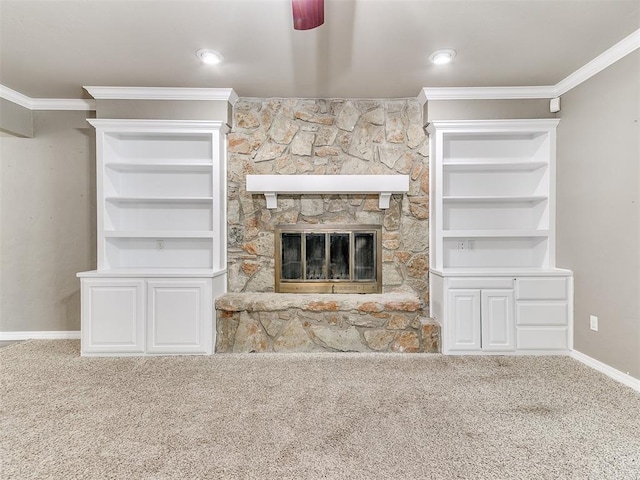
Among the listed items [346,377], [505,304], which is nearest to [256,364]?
[346,377]

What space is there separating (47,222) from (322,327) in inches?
124

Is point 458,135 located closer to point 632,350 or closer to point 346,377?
point 632,350

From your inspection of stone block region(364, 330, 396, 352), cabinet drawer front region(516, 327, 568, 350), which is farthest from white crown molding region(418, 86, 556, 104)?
stone block region(364, 330, 396, 352)

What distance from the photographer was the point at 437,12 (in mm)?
2164

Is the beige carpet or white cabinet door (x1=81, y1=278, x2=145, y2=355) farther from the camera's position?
white cabinet door (x1=81, y1=278, x2=145, y2=355)

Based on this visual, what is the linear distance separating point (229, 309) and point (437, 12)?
9.29 feet

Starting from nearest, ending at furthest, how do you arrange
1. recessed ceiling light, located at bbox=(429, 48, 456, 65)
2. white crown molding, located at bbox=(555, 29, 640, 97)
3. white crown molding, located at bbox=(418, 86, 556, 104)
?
white crown molding, located at bbox=(555, 29, 640, 97) → recessed ceiling light, located at bbox=(429, 48, 456, 65) → white crown molding, located at bbox=(418, 86, 556, 104)

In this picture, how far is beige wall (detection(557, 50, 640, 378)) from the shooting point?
248cm

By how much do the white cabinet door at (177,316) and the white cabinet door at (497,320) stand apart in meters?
2.55

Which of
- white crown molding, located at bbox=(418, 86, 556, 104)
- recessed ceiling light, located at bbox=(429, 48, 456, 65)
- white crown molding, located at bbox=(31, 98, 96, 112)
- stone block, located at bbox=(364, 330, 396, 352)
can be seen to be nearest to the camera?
recessed ceiling light, located at bbox=(429, 48, 456, 65)

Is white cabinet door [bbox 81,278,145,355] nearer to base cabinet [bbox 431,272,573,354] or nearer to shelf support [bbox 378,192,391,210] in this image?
shelf support [bbox 378,192,391,210]

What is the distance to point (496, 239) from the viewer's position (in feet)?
11.7

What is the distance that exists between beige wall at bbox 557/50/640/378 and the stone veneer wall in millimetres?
1320

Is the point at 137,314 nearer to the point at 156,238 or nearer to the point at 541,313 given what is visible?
the point at 156,238
